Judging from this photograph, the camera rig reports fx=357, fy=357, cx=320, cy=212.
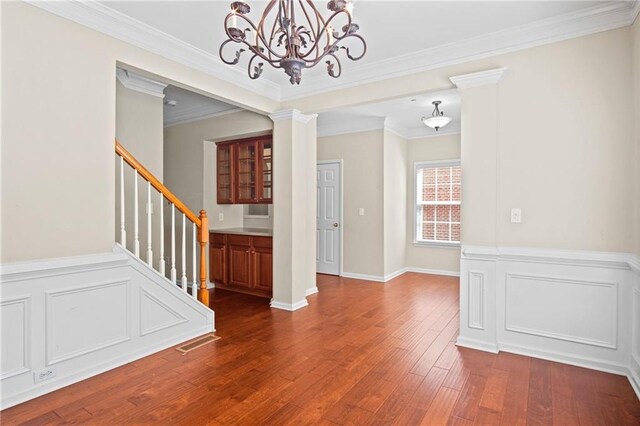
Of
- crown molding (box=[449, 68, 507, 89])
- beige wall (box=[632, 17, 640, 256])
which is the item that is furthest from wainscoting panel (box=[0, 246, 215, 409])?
beige wall (box=[632, 17, 640, 256])

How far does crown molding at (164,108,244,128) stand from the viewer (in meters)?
5.16

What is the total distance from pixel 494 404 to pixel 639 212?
1.68 m

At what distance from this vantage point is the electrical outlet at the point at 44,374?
7.75 feet

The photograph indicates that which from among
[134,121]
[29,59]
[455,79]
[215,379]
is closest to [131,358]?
[215,379]

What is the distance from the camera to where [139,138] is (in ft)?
13.4

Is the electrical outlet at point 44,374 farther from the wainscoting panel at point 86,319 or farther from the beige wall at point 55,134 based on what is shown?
the beige wall at point 55,134

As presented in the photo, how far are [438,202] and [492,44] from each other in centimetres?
368

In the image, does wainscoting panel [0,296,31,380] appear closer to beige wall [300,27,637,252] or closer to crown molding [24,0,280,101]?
crown molding [24,0,280,101]

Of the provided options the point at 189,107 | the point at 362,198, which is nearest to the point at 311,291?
the point at 362,198

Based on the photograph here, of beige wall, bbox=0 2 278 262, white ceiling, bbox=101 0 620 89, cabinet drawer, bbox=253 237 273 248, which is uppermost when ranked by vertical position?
white ceiling, bbox=101 0 620 89

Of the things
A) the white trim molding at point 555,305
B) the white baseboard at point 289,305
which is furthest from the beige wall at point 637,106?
the white baseboard at point 289,305

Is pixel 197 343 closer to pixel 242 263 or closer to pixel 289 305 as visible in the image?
pixel 289 305

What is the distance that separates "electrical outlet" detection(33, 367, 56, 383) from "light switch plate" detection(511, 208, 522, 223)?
3.71 m

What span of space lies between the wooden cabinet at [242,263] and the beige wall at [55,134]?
225cm
